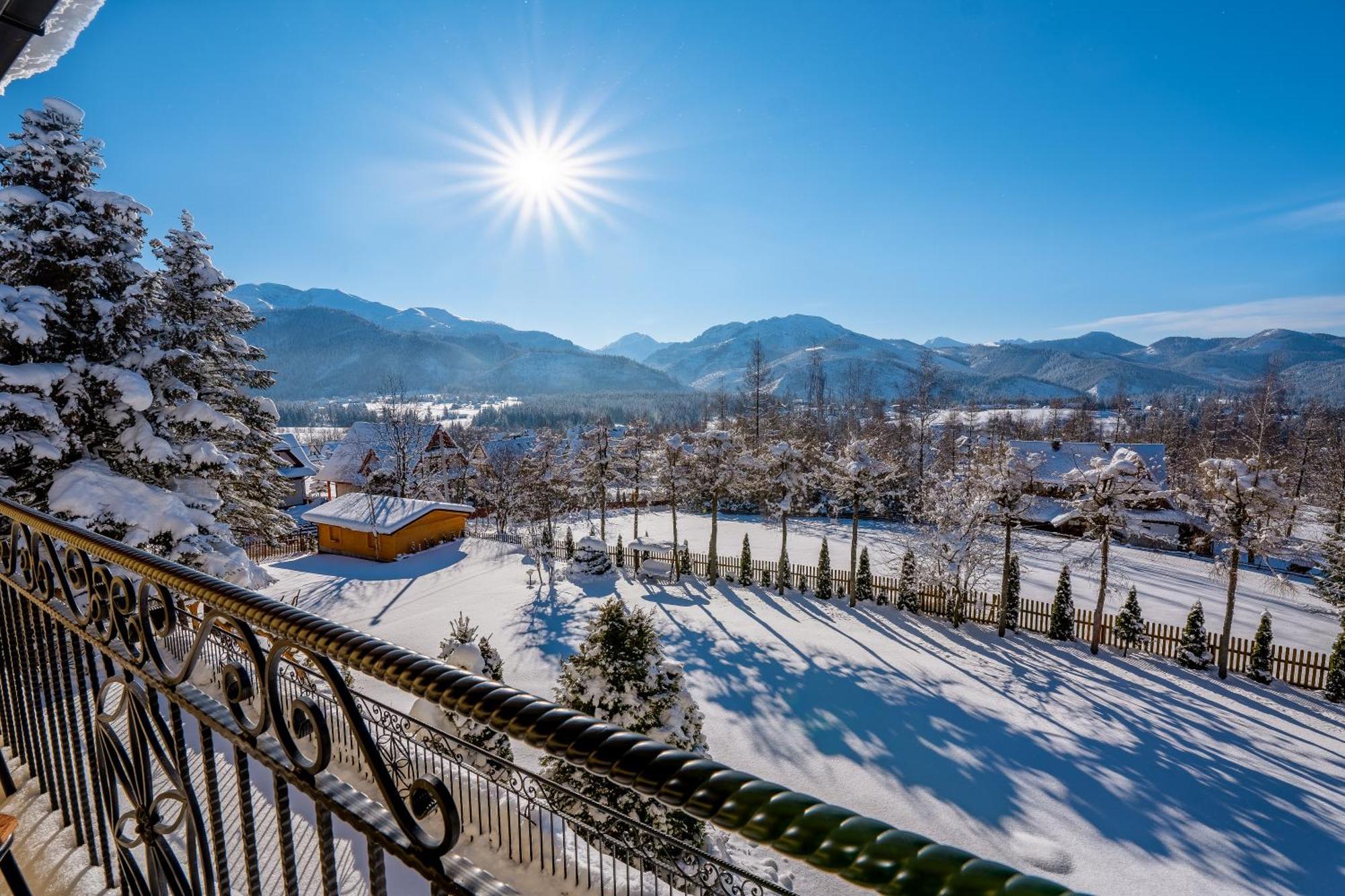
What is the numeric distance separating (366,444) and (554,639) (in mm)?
27116

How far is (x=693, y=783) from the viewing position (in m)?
0.73

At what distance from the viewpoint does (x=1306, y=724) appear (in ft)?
40.0

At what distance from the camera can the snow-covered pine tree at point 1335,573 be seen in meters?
17.8

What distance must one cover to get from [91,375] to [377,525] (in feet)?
45.8

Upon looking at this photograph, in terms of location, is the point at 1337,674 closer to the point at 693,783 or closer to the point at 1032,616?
the point at 1032,616

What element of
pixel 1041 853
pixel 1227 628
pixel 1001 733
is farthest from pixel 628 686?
pixel 1227 628

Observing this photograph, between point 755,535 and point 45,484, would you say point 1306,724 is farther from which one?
point 45,484

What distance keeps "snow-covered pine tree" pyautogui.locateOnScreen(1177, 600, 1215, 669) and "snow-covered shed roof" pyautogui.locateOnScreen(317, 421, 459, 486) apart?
3488 cm

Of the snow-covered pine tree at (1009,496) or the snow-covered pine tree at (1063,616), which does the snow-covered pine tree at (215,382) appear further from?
the snow-covered pine tree at (1063,616)

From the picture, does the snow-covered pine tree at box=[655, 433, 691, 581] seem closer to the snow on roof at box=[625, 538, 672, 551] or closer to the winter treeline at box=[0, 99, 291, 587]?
the snow on roof at box=[625, 538, 672, 551]

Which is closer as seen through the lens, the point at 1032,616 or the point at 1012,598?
the point at 1032,616

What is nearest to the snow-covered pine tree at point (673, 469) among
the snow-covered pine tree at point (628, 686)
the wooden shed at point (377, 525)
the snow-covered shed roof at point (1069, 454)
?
the wooden shed at point (377, 525)

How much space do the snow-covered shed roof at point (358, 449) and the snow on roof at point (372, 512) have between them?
941cm

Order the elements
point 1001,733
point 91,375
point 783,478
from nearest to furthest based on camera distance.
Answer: point 91,375 < point 1001,733 < point 783,478
